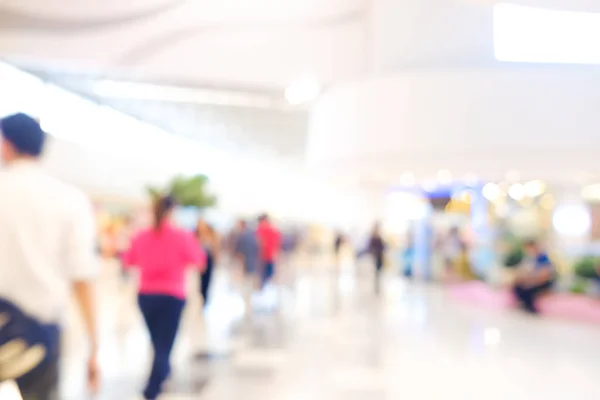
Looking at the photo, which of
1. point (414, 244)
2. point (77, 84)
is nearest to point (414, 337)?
point (414, 244)

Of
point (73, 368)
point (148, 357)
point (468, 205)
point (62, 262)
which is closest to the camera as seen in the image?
point (62, 262)

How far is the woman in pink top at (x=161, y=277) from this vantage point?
163 inches

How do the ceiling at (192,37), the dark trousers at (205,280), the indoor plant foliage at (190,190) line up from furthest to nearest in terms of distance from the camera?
the indoor plant foliage at (190,190), the dark trousers at (205,280), the ceiling at (192,37)

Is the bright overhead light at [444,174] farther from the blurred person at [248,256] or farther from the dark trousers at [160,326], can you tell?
the dark trousers at [160,326]

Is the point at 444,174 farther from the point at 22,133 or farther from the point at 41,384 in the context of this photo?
the point at 41,384

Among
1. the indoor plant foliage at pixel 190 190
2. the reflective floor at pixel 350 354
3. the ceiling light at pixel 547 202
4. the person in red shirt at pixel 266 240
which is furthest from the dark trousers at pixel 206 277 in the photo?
the ceiling light at pixel 547 202

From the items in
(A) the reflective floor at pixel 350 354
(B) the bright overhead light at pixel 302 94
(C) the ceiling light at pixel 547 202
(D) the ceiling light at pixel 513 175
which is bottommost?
(A) the reflective floor at pixel 350 354

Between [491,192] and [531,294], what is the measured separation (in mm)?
6464

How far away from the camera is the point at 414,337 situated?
24.9 ft

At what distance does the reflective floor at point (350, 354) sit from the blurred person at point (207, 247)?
0.53 meters

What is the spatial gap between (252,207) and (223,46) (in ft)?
77.0

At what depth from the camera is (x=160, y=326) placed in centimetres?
419

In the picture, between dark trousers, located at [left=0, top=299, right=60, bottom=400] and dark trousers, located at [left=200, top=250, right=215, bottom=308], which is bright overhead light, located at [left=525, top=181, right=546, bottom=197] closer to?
dark trousers, located at [left=200, top=250, right=215, bottom=308]

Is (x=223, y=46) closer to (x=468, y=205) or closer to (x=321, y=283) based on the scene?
(x=321, y=283)
